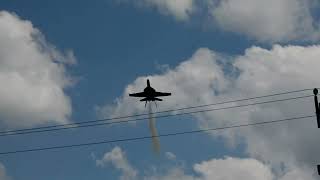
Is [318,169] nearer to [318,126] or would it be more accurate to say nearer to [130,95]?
[318,126]

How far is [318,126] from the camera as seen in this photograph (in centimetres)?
6919

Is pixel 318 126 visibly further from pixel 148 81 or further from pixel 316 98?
pixel 148 81

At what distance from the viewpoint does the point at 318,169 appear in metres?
69.4

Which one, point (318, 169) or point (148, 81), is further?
point (148, 81)

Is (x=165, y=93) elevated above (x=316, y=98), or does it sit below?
above

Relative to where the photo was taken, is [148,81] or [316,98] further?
[148,81]

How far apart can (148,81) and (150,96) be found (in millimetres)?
2977

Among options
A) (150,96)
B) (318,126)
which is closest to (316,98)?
(318,126)

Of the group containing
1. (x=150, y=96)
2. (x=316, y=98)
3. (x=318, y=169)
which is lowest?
(x=318, y=169)

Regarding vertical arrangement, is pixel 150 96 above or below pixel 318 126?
above

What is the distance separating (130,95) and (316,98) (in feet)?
145

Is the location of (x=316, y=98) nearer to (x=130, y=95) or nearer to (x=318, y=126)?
(x=318, y=126)

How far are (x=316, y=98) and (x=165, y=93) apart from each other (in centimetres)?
4355

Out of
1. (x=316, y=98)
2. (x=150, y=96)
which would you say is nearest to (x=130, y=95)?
(x=150, y=96)
